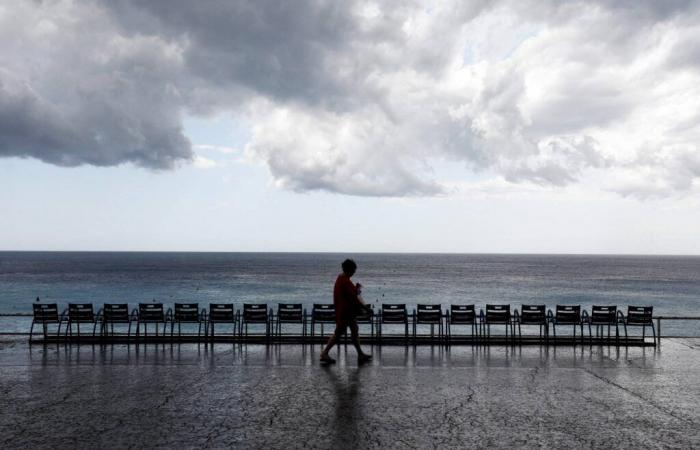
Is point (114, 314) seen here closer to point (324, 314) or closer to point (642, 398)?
point (324, 314)

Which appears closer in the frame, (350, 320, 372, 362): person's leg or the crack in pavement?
the crack in pavement

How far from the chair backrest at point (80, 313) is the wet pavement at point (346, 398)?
5.29 feet

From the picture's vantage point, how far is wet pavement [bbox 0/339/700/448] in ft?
22.0

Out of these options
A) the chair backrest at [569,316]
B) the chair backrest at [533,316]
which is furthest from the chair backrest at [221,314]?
the chair backrest at [569,316]

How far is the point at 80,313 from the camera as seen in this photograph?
1503 cm

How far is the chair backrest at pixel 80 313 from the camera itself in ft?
48.9

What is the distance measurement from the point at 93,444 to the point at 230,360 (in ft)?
18.3

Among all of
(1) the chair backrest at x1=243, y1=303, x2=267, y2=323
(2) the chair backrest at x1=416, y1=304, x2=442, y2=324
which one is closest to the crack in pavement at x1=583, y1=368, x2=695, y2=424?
(2) the chair backrest at x1=416, y1=304, x2=442, y2=324

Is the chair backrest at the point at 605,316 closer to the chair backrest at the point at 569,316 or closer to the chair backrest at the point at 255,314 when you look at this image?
the chair backrest at the point at 569,316

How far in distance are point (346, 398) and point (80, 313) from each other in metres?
9.69

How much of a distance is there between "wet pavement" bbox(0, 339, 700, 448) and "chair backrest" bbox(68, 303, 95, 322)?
161 centimetres

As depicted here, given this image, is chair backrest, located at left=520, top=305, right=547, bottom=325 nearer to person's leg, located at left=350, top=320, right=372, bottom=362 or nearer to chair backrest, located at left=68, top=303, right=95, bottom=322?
person's leg, located at left=350, top=320, right=372, bottom=362

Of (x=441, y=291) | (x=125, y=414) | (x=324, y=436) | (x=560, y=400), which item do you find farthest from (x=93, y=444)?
(x=441, y=291)

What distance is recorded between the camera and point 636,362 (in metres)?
11.9
